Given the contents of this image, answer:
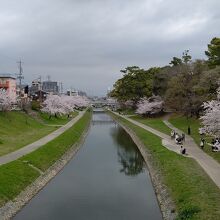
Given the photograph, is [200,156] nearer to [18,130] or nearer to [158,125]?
[18,130]

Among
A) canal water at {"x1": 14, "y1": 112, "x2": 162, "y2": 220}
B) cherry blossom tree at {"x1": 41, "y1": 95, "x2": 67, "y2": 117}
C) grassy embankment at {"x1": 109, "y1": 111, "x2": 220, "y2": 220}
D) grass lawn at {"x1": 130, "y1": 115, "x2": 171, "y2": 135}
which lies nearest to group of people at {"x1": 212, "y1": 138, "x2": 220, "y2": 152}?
grassy embankment at {"x1": 109, "y1": 111, "x2": 220, "y2": 220}

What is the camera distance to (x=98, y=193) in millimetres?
25328

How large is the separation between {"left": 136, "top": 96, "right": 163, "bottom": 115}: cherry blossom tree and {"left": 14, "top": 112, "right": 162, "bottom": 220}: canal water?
43.1m

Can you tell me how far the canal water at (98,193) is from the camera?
2094 centimetres

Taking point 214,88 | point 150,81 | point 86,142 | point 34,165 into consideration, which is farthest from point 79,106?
point 34,165

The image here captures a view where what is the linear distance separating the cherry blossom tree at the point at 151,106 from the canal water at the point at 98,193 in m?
43.1

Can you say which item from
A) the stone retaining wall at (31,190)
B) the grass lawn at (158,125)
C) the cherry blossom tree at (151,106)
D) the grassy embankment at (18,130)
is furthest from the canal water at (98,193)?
the cherry blossom tree at (151,106)

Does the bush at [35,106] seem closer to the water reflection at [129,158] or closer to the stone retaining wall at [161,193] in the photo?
the water reflection at [129,158]

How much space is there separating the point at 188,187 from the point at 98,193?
588cm

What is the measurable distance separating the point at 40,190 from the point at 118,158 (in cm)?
1478

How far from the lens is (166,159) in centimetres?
3225

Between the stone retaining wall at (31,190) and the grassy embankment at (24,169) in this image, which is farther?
the grassy embankment at (24,169)

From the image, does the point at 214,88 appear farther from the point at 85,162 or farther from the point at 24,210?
the point at 24,210

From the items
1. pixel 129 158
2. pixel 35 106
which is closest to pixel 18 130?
pixel 129 158
